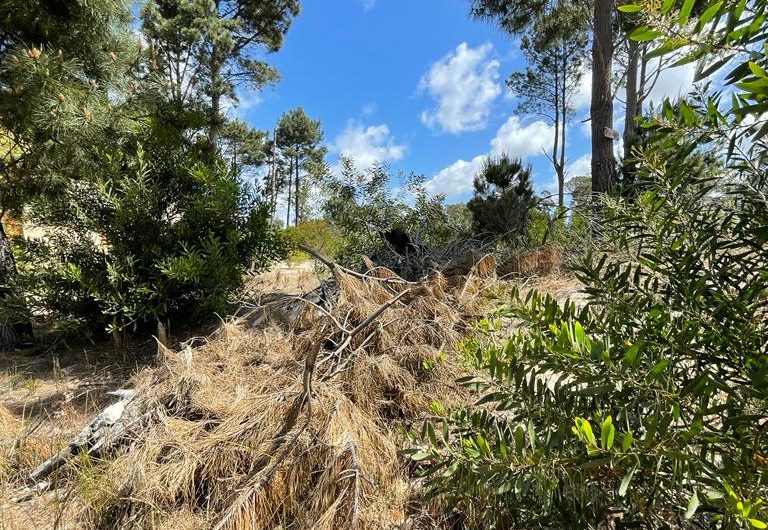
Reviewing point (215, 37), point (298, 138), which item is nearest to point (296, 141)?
point (298, 138)

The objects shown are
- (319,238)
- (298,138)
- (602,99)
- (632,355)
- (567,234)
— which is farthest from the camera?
(298,138)

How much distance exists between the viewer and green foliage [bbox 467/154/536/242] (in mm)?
4980

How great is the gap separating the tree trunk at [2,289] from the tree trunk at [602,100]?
6.36 m

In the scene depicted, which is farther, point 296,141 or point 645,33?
point 296,141

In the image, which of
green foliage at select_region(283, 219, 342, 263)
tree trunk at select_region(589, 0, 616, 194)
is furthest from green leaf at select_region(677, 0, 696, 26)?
tree trunk at select_region(589, 0, 616, 194)

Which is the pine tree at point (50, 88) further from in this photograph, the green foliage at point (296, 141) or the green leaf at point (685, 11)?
the green foliage at point (296, 141)

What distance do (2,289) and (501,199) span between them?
213 inches

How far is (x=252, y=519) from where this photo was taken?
1.47 meters

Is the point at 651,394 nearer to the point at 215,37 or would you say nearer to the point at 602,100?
the point at 602,100

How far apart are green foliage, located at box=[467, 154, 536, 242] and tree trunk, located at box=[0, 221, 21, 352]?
4861 millimetres

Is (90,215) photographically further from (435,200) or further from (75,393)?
(435,200)

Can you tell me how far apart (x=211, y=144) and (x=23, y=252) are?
1.99 meters

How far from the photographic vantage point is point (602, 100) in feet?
16.9

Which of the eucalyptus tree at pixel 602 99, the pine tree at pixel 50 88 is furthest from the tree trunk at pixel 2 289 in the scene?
the eucalyptus tree at pixel 602 99
